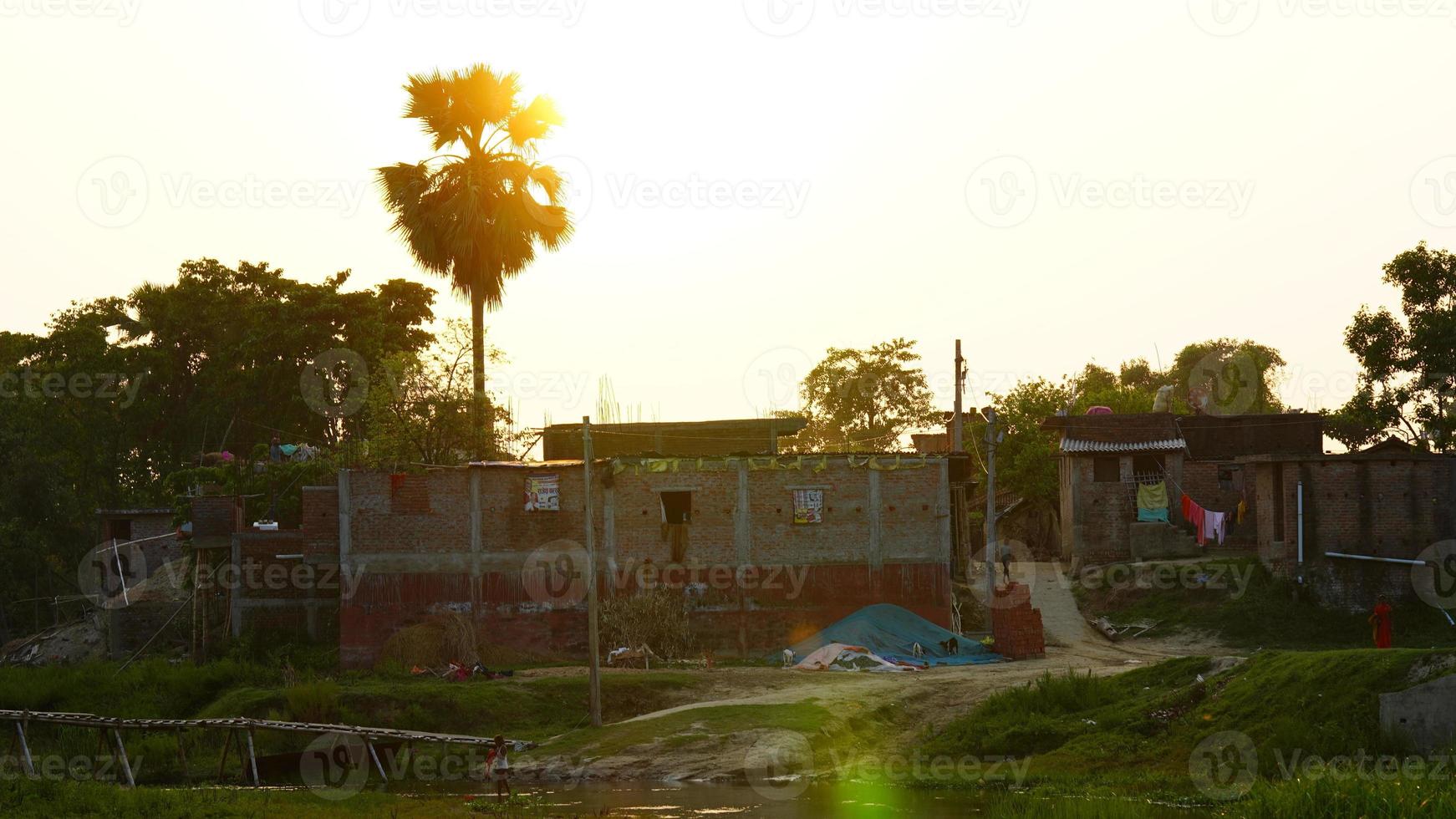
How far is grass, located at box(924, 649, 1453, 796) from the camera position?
24406 millimetres

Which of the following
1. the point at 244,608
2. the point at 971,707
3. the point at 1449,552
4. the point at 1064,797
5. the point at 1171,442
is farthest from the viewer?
the point at 1171,442

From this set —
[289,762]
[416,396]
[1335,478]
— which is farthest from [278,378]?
[1335,478]

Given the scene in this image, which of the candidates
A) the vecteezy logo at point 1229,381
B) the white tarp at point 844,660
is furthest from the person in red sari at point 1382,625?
the vecteezy logo at point 1229,381

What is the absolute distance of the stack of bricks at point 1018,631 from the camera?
37281mm

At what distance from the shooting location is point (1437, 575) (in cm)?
3791

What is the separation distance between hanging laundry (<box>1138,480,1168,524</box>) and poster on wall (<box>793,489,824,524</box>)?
45.8 ft

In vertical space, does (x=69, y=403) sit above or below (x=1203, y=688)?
above

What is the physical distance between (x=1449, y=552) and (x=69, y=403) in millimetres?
51557

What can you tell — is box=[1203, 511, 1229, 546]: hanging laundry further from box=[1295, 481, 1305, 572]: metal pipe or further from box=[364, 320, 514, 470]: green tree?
box=[364, 320, 514, 470]: green tree

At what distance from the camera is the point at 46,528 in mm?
56000

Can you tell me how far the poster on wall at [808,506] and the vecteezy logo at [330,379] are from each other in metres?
24.0

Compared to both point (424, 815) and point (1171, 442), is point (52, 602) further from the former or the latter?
point (1171, 442)
